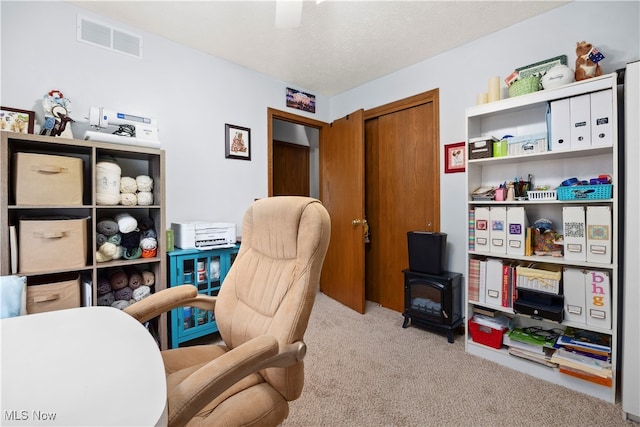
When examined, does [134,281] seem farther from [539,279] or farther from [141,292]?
[539,279]

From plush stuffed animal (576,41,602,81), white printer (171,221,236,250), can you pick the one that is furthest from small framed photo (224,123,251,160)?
plush stuffed animal (576,41,602,81)

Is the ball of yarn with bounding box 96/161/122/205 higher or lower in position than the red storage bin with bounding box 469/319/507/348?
higher

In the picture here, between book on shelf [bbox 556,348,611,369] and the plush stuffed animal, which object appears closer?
book on shelf [bbox 556,348,611,369]

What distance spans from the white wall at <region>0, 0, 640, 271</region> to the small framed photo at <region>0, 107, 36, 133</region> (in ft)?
0.28

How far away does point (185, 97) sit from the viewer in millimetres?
2574

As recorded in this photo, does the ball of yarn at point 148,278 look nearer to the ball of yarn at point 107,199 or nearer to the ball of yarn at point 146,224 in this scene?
the ball of yarn at point 146,224

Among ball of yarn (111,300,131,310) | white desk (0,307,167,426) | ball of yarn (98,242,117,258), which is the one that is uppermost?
ball of yarn (98,242,117,258)

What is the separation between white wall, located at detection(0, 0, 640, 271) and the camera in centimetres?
190

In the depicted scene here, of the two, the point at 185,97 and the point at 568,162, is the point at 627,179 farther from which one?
the point at 185,97

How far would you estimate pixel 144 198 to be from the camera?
6.69 ft

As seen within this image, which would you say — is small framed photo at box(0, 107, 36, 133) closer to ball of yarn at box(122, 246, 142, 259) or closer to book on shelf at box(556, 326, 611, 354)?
ball of yarn at box(122, 246, 142, 259)

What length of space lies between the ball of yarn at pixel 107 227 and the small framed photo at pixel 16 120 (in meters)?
0.74

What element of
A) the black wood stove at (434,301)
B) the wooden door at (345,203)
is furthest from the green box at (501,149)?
the wooden door at (345,203)

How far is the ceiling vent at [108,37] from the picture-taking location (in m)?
2.08
